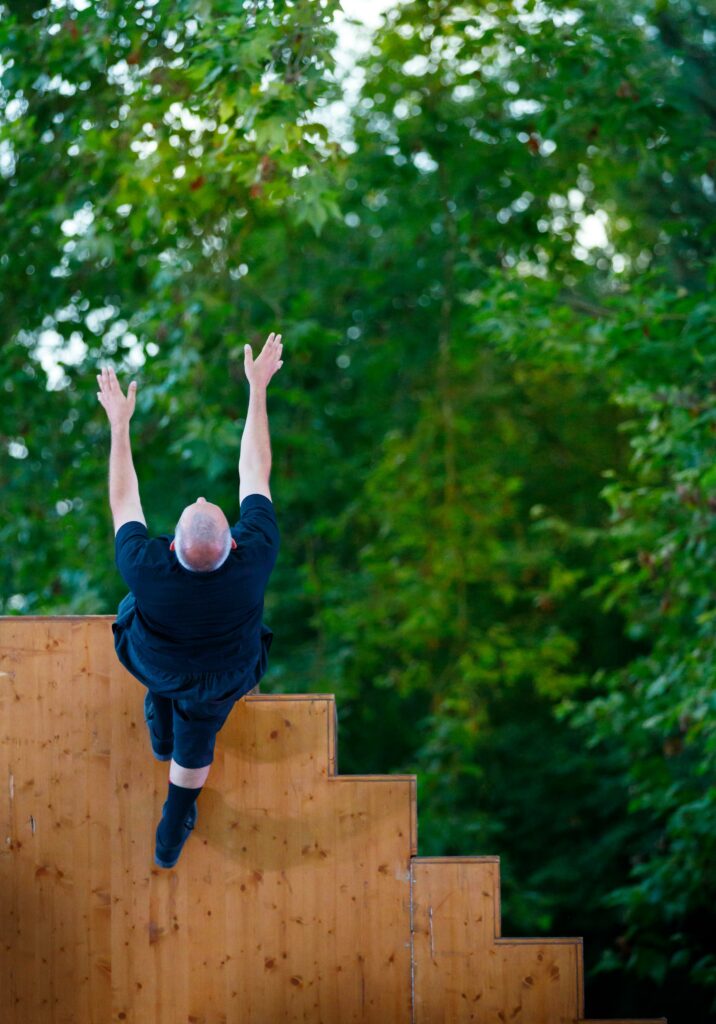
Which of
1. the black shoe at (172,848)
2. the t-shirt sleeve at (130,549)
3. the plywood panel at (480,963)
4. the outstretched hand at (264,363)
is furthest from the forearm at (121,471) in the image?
the plywood panel at (480,963)

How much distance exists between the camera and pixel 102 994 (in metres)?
3.75

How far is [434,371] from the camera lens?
865 cm

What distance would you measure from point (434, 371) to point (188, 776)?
5.60 metres

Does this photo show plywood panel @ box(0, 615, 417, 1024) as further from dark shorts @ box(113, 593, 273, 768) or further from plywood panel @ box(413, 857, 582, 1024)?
dark shorts @ box(113, 593, 273, 768)

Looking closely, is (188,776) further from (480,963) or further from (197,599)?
(480,963)

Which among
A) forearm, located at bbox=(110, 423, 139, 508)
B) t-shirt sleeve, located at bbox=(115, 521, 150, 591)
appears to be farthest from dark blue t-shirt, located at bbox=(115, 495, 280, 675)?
forearm, located at bbox=(110, 423, 139, 508)

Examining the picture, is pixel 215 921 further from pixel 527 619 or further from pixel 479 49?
pixel 527 619

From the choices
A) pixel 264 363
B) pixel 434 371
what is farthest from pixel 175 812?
pixel 434 371

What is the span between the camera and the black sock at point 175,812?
3.51 meters

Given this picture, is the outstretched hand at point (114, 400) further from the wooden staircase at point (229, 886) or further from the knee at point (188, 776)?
the knee at point (188, 776)

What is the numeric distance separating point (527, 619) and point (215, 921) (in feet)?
20.2

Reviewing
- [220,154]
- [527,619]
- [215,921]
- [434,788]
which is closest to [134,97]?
[220,154]

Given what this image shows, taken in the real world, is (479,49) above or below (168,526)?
above

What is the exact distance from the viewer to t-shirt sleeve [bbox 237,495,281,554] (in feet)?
10.3
